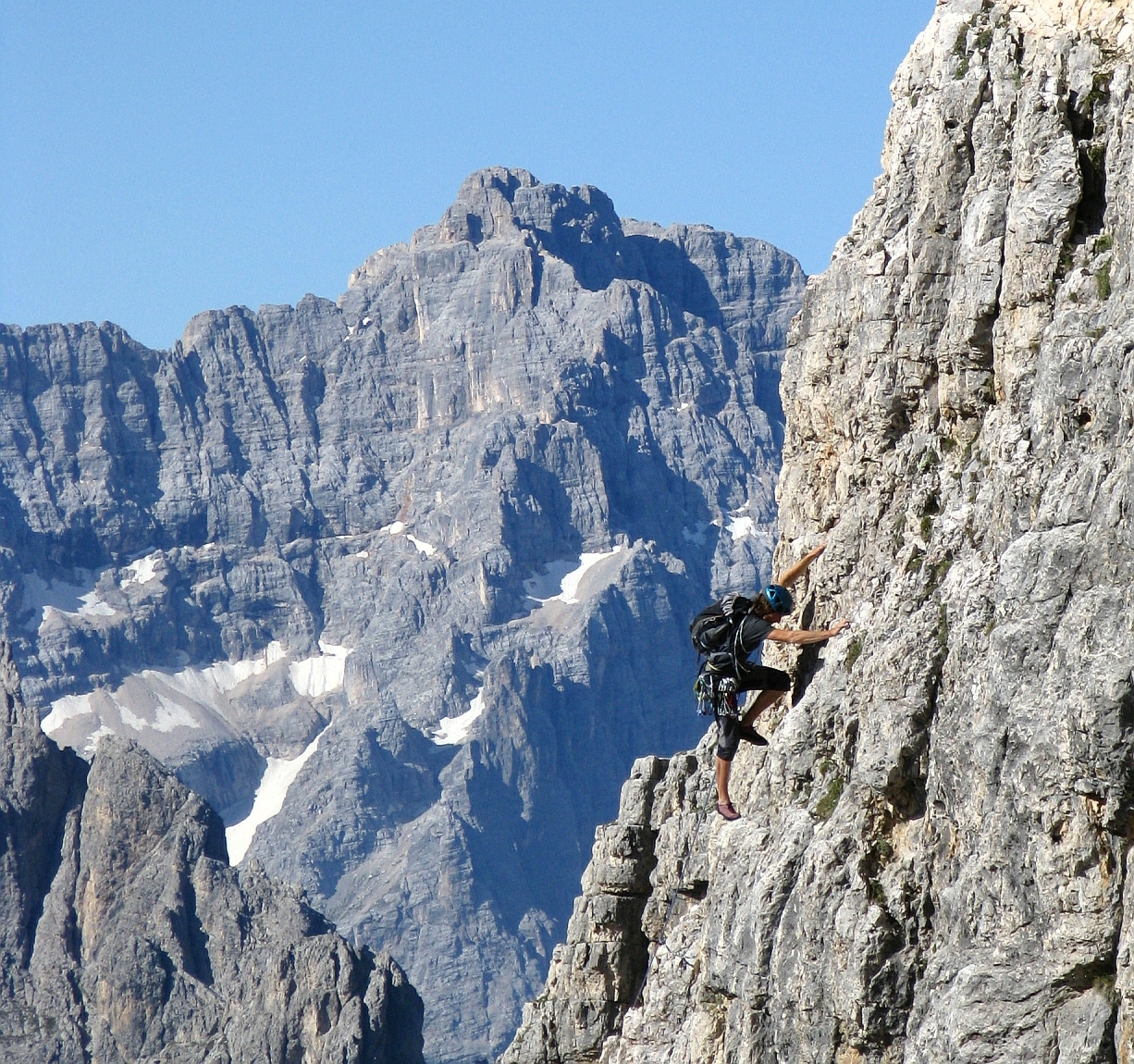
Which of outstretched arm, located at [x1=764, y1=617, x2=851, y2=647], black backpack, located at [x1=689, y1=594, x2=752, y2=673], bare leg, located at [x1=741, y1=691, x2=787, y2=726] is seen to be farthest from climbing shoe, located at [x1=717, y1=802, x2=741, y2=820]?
outstretched arm, located at [x1=764, y1=617, x2=851, y2=647]

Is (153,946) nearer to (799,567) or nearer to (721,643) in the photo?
(799,567)

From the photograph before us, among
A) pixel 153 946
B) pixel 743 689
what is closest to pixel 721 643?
pixel 743 689

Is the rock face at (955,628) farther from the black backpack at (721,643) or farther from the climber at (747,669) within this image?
the black backpack at (721,643)

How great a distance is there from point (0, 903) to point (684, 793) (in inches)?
6904

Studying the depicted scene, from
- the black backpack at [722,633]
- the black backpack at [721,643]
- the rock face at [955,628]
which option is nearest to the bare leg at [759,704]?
the rock face at [955,628]

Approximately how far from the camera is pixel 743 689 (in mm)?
23734

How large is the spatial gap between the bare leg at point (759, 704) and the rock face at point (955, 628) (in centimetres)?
44

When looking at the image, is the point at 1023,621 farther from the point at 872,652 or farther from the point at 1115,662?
the point at 872,652

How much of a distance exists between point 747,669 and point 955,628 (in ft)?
17.3

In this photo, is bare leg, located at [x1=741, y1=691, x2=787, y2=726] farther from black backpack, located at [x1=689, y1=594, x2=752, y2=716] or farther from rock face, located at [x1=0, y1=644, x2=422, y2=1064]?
rock face, located at [x1=0, y1=644, x2=422, y2=1064]

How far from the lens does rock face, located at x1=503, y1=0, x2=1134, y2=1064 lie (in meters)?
15.8

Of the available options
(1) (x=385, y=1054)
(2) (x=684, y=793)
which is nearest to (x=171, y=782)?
(1) (x=385, y=1054)

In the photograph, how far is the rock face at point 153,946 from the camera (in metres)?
160

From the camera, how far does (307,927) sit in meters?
183
